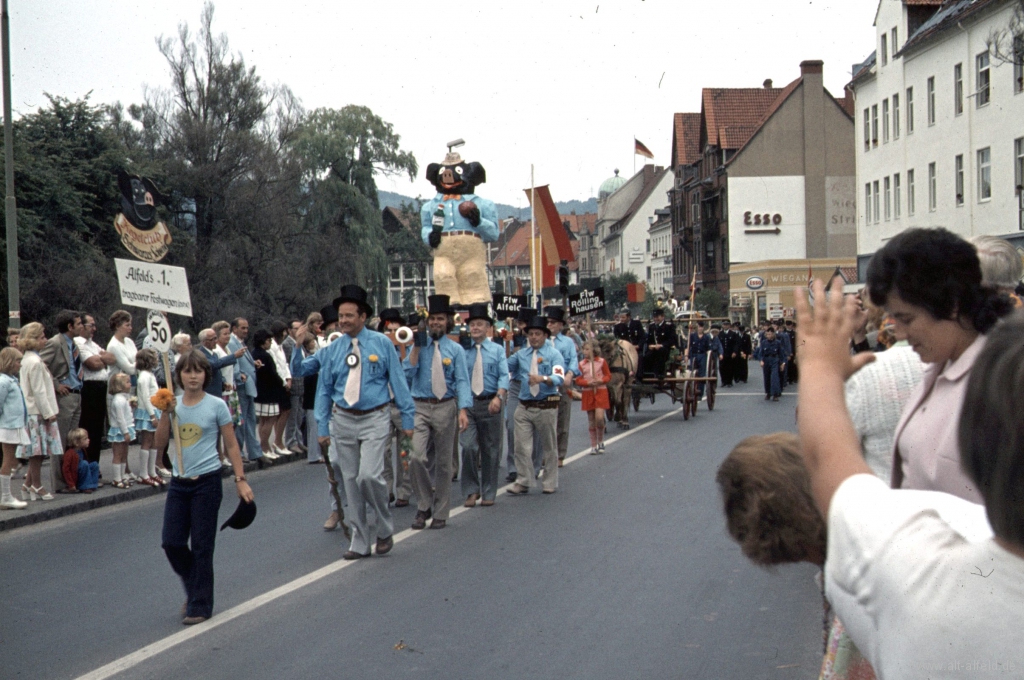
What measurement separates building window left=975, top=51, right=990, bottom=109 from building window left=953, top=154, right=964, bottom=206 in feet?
6.76

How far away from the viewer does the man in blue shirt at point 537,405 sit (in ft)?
45.0

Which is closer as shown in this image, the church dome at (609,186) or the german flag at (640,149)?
the german flag at (640,149)

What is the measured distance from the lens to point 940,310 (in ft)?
8.70

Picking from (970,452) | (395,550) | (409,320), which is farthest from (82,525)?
(970,452)

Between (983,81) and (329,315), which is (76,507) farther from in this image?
(983,81)

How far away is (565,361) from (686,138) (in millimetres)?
82863

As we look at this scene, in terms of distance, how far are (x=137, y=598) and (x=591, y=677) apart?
3.54 m

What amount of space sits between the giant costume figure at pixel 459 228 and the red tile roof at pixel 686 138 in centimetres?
7578

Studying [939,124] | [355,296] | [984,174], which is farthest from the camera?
[939,124]

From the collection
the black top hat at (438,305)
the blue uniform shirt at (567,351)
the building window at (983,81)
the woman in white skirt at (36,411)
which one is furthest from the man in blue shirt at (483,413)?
the building window at (983,81)

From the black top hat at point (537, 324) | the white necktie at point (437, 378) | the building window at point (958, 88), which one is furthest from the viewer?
the building window at point (958, 88)

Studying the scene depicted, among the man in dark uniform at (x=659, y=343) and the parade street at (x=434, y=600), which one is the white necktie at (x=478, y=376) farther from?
the man in dark uniform at (x=659, y=343)

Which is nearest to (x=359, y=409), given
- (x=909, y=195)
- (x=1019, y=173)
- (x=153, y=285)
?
(x=153, y=285)

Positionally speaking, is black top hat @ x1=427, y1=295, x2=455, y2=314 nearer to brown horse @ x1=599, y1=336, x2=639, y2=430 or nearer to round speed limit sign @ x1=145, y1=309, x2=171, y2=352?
round speed limit sign @ x1=145, y1=309, x2=171, y2=352
